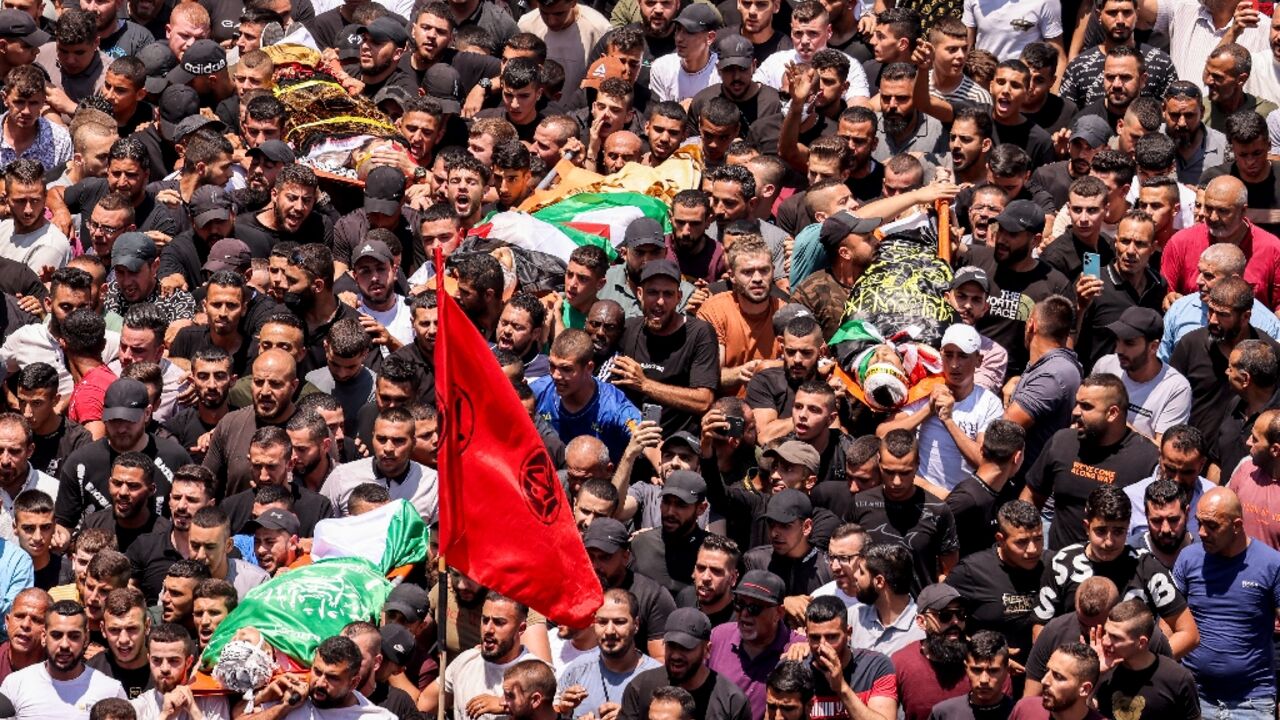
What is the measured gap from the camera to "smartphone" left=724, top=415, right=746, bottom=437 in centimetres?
1719

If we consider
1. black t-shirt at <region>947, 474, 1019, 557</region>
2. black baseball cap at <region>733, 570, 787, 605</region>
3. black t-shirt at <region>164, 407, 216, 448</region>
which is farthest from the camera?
black t-shirt at <region>164, 407, 216, 448</region>

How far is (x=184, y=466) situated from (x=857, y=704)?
14.2 ft

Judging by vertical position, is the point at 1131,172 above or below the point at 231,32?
above

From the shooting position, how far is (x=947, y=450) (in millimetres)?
17406

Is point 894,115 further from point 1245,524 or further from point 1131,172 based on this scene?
point 1245,524

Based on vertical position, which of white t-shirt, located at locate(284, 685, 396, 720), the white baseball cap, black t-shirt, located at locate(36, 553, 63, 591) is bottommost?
black t-shirt, located at locate(36, 553, 63, 591)

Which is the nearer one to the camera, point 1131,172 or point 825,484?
point 825,484

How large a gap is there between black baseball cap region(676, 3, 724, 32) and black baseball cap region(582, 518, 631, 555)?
6.27 meters

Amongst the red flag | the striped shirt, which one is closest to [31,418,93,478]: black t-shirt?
the red flag

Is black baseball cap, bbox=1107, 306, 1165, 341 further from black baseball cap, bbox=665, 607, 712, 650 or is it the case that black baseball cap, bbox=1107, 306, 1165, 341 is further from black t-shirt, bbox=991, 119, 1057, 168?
black baseball cap, bbox=665, 607, 712, 650

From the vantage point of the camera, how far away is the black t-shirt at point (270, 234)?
19734 millimetres

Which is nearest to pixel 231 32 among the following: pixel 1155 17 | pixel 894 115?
pixel 894 115

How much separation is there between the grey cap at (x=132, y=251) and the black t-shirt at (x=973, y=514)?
18.3ft

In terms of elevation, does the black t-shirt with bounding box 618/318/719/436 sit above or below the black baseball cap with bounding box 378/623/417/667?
above
